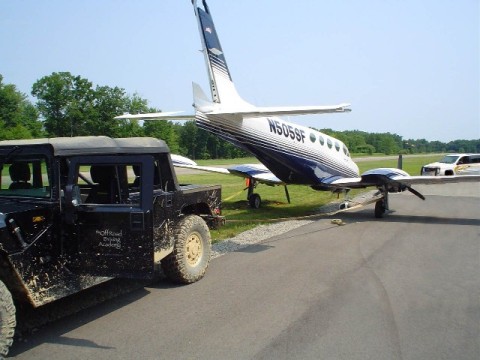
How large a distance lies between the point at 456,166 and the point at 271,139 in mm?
20832

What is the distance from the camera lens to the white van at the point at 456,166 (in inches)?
1110

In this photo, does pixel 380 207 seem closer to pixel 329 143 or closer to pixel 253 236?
pixel 329 143

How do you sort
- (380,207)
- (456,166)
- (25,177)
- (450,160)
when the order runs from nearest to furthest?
(25,177) → (380,207) → (456,166) → (450,160)

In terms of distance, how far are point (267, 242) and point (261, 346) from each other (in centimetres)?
519

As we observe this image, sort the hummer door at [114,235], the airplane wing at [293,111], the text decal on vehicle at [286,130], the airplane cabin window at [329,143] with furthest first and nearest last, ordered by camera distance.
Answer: the airplane cabin window at [329,143], the text decal on vehicle at [286,130], the airplane wing at [293,111], the hummer door at [114,235]

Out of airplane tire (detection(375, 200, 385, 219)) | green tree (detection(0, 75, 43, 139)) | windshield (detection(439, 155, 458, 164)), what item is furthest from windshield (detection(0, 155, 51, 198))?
green tree (detection(0, 75, 43, 139))

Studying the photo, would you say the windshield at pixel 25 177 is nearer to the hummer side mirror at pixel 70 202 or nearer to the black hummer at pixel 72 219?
the black hummer at pixel 72 219

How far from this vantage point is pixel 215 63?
13.0 m

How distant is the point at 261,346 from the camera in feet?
14.1

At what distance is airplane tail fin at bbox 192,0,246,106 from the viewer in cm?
1271

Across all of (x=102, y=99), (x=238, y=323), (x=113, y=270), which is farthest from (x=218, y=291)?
(x=102, y=99)

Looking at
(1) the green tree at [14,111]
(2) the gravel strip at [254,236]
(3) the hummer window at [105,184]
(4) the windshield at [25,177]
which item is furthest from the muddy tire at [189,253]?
(1) the green tree at [14,111]

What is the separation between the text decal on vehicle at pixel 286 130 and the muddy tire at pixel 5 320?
32.9ft

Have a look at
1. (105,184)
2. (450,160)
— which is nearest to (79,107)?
(450,160)
